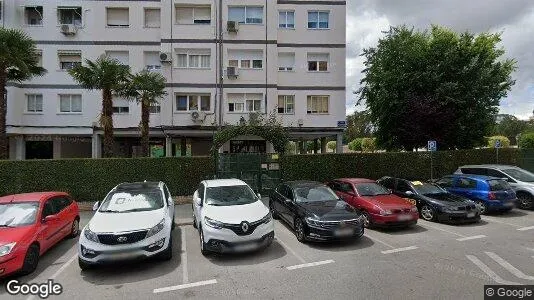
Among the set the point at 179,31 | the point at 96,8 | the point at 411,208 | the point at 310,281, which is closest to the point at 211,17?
the point at 179,31

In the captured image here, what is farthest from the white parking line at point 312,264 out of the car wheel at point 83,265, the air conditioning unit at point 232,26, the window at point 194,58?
the air conditioning unit at point 232,26

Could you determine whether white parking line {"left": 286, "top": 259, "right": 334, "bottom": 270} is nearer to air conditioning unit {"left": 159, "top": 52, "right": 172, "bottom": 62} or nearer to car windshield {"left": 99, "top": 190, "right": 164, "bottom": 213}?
car windshield {"left": 99, "top": 190, "right": 164, "bottom": 213}

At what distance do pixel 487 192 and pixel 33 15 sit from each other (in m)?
27.4

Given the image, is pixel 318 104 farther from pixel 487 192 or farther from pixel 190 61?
pixel 487 192

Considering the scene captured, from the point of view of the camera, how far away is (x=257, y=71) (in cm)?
2081

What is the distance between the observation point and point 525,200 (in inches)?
487

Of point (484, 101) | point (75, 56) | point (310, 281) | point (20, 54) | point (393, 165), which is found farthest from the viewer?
point (75, 56)

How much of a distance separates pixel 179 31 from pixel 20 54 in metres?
9.07

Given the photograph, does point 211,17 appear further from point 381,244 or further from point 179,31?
point 381,244

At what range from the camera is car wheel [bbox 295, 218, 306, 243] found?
8188mm

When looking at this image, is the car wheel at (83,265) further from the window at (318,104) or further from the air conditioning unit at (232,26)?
the window at (318,104)

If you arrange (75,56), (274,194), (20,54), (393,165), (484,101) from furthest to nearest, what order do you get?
(75,56) → (484,101) → (393,165) → (20,54) → (274,194)

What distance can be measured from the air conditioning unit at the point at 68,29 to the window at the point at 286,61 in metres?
13.6

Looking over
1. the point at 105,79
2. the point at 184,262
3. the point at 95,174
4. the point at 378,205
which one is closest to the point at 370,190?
the point at 378,205
